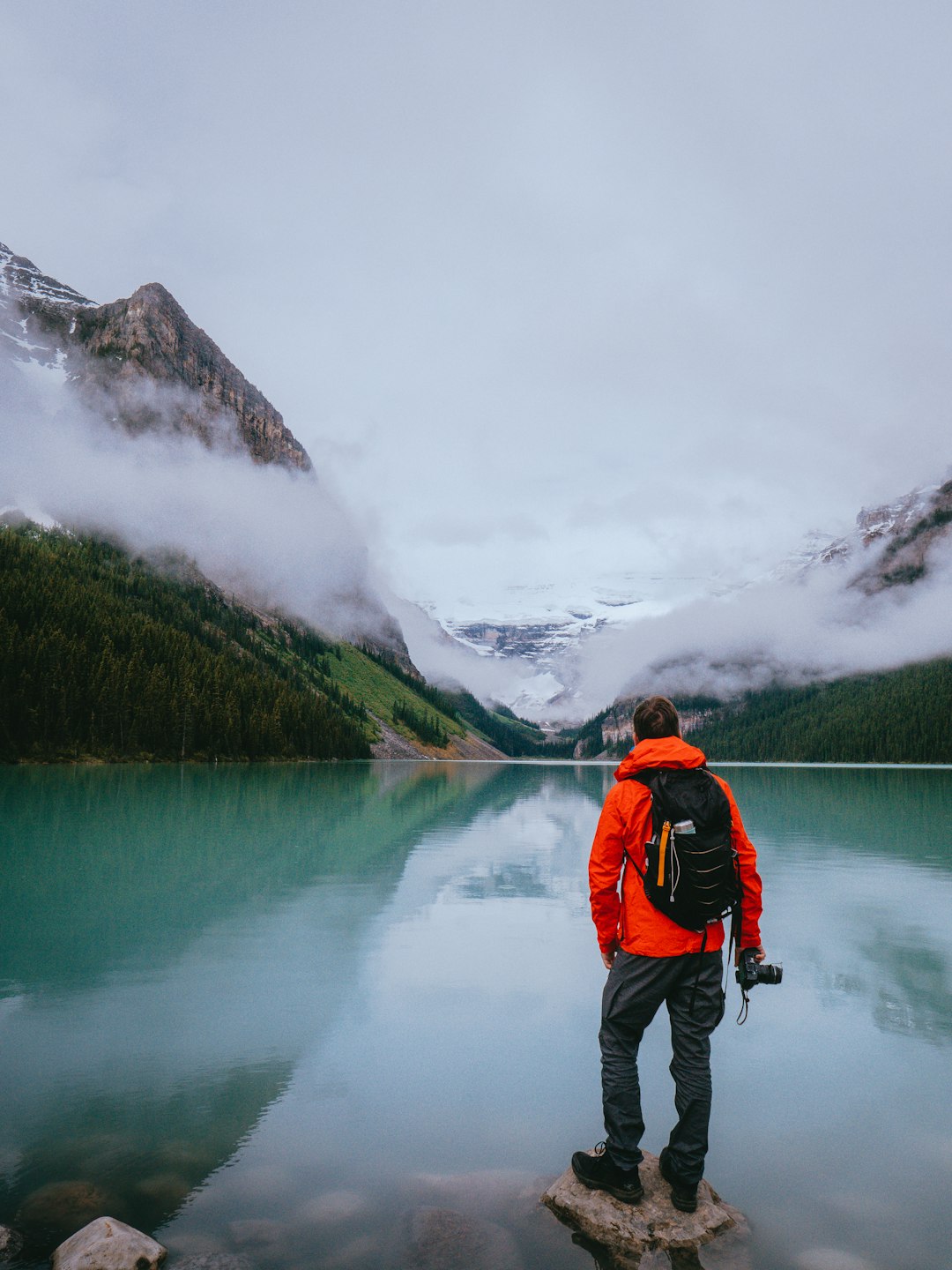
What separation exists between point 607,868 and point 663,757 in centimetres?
99

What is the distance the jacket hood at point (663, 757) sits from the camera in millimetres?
5801

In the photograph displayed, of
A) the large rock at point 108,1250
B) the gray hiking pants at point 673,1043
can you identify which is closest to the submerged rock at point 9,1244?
the large rock at point 108,1250

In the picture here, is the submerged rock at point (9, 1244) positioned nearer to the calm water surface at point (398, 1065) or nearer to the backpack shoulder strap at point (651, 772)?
the calm water surface at point (398, 1065)

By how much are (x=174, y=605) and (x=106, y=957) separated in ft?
459

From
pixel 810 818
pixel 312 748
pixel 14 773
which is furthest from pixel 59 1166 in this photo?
pixel 312 748

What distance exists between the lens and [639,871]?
232 inches

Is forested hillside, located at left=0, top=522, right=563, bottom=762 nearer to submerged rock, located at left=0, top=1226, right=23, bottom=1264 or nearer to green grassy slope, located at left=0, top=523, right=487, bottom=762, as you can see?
green grassy slope, located at left=0, top=523, right=487, bottom=762

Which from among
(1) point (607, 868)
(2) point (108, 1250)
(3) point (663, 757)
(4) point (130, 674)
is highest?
(4) point (130, 674)

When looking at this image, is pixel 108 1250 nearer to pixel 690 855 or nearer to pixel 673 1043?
pixel 673 1043

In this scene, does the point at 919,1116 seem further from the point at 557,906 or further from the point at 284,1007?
the point at 557,906

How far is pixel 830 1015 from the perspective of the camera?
34.2 feet

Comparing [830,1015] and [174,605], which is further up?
[174,605]

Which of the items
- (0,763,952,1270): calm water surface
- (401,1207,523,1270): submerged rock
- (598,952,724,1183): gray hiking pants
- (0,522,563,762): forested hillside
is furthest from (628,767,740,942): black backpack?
(0,522,563,762): forested hillside

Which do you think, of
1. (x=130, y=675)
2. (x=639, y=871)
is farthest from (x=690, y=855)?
(x=130, y=675)
